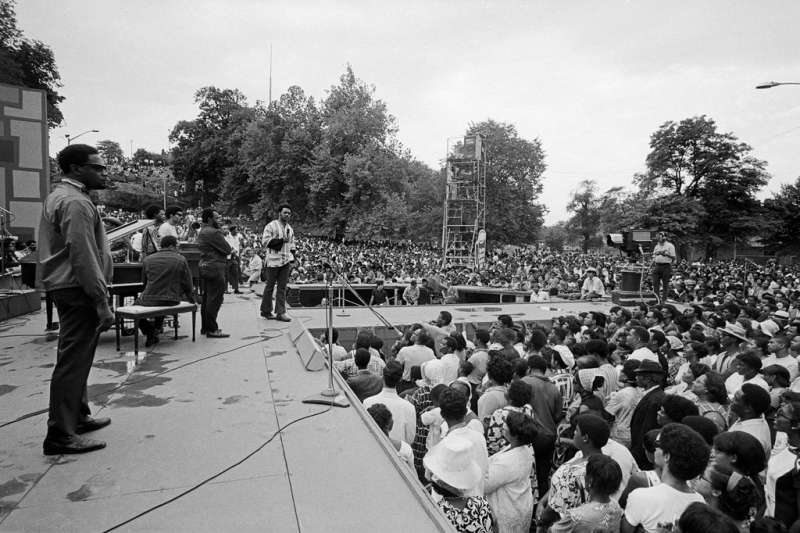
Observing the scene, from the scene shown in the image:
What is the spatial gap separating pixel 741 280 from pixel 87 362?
2696cm

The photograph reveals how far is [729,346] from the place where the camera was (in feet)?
20.5

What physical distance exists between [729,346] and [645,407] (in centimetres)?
289

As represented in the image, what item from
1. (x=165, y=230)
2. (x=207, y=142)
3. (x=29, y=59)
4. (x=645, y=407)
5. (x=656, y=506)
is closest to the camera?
(x=656, y=506)

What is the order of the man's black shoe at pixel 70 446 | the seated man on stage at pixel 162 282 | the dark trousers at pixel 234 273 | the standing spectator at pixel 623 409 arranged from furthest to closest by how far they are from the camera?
1. the dark trousers at pixel 234 273
2. the seated man on stage at pixel 162 282
3. the standing spectator at pixel 623 409
4. the man's black shoe at pixel 70 446

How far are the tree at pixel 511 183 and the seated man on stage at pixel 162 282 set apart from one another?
3657 centimetres

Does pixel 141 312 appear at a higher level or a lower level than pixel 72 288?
lower

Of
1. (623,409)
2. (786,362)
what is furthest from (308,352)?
(786,362)

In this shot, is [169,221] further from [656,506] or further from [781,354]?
[781,354]

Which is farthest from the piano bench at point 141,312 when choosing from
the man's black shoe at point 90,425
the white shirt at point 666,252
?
the white shirt at point 666,252

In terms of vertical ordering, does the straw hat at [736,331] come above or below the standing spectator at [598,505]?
above

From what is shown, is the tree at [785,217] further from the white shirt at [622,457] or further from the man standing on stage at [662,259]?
the white shirt at [622,457]

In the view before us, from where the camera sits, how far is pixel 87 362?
310 cm

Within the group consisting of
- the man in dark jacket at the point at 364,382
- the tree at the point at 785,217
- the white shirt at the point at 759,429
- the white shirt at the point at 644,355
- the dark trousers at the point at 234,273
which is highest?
the tree at the point at 785,217

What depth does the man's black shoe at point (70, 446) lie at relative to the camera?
9.48 ft
